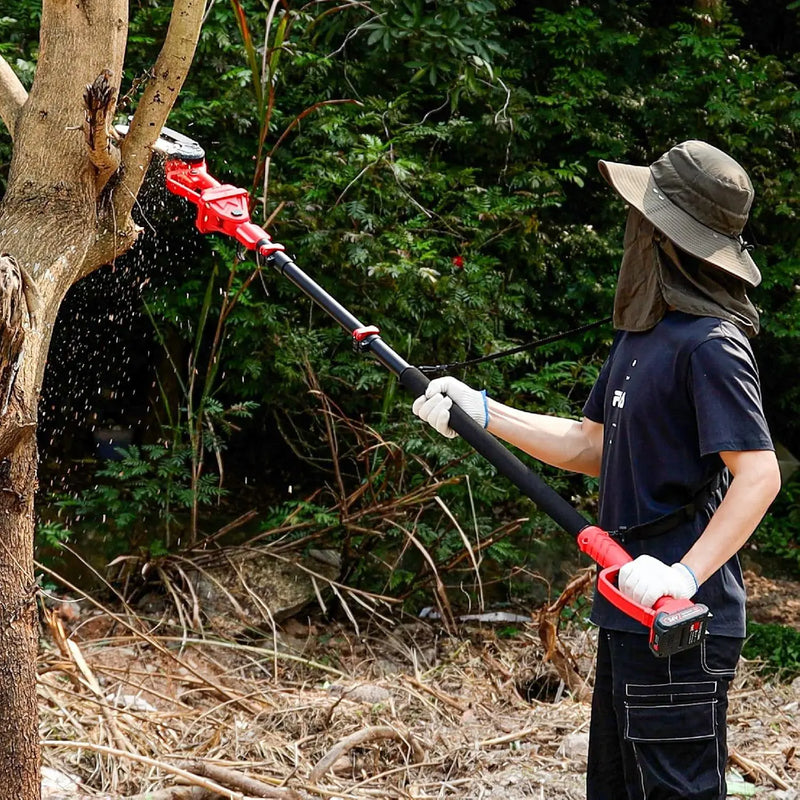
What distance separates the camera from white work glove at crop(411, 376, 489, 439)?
7.25ft

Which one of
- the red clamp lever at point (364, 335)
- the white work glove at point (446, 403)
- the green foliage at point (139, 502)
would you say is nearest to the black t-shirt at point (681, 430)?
the white work glove at point (446, 403)

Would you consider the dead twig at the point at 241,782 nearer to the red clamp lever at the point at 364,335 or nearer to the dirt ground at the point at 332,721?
the dirt ground at the point at 332,721

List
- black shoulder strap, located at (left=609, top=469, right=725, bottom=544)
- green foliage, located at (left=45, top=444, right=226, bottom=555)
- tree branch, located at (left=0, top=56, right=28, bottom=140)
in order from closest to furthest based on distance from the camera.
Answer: black shoulder strap, located at (left=609, top=469, right=725, bottom=544) → tree branch, located at (left=0, top=56, right=28, bottom=140) → green foliage, located at (left=45, top=444, right=226, bottom=555)

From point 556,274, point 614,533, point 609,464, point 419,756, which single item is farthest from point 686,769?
point 556,274

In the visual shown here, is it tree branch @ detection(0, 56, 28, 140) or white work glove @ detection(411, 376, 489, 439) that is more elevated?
tree branch @ detection(0, 56, 28, 140)

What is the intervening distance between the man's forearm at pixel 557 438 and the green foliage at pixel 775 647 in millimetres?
2505

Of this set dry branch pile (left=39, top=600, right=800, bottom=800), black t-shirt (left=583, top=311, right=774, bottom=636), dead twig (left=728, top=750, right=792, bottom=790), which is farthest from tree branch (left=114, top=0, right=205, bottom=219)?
dead twig (left=728, top=750, right=792, bottom=790)

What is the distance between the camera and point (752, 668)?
4.30m

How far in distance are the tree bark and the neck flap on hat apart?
4.20 feet

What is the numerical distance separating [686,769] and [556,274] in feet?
11.9

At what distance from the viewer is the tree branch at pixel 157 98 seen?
2.51 m

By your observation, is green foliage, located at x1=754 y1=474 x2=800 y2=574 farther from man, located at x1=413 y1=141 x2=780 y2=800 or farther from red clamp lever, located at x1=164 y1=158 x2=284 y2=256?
red clamp lever, located at x1=164 y1=158 x2=284 y2=256

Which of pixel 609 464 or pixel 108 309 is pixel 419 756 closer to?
pixel 609 464

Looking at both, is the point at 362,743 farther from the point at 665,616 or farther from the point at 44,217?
the point at 44,217
